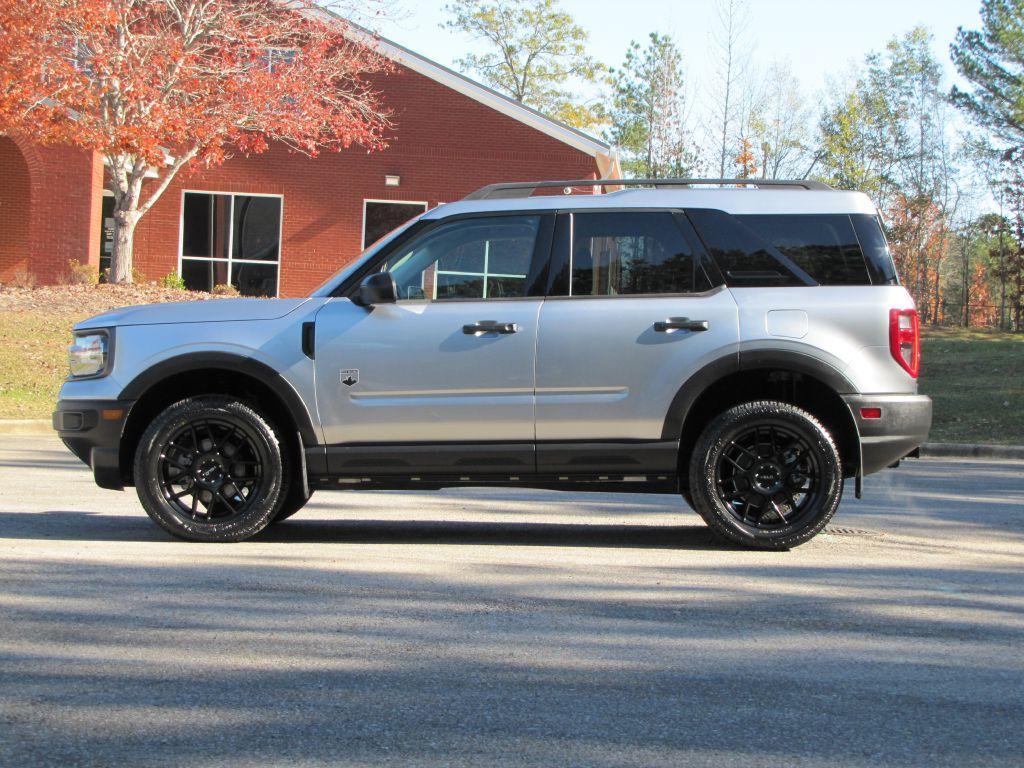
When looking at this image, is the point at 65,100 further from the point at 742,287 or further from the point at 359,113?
the point at 742,287

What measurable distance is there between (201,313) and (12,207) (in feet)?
79.0

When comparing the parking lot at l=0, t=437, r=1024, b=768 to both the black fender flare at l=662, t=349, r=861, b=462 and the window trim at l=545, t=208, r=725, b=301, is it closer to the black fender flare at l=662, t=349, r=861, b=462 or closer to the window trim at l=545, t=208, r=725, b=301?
the black fender flare at l=662, t=349, r=861, b=462

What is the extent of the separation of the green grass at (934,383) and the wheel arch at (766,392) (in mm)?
10214

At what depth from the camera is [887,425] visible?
281 inches

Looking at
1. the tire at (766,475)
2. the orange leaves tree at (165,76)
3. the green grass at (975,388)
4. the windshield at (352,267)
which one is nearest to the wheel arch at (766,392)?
the tire at (766,475)

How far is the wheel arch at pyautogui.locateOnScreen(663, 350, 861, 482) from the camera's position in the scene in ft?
23.4

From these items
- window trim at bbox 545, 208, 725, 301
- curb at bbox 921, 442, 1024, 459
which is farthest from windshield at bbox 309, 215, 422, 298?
curb at bbox 921, 442, 1024, 459

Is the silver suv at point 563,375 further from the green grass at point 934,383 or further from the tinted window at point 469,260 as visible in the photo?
the green grass at point 934,383

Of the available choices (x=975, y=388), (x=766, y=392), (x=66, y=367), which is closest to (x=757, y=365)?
(x=766, y=392)

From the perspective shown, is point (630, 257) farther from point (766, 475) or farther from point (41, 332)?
point (41, 332)

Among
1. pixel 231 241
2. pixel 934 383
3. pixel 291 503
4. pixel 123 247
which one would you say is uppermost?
pixel 231 241

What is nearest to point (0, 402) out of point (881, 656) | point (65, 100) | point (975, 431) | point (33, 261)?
point (65, 100)

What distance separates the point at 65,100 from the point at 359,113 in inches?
278

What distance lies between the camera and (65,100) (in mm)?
21812
